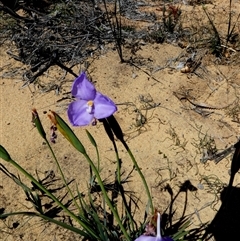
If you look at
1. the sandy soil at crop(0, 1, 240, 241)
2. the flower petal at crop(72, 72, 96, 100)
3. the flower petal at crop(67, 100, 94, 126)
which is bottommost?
the sandy soil at crop(0, 1, 240, 241)

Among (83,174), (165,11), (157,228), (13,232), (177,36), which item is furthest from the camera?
(165,11)

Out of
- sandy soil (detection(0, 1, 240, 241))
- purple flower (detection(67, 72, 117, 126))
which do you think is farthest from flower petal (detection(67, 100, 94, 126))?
sandy soil (detection(0, 1, 240, 241))

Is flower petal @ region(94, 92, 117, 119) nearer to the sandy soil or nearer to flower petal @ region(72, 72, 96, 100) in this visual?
flower petal @ region(72, 72, 96, 100)

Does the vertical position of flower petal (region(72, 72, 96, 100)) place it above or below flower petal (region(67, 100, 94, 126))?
above

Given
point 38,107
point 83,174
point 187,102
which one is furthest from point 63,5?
point 83,174

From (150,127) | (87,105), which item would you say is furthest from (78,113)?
(150,127)

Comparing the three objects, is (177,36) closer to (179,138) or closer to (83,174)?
(179,138)

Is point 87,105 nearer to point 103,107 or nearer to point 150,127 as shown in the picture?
point 103,107
